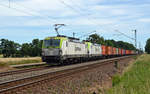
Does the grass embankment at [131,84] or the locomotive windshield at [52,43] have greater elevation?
the locomotive windshield at [52,43]

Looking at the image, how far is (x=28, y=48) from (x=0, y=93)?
91558 mm

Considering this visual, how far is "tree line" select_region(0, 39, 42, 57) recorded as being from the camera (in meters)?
96.2

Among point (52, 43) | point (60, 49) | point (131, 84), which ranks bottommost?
point (131, 84)

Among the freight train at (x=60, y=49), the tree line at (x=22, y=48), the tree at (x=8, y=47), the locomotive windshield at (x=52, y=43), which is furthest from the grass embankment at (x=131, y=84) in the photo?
the tree at (x=8, y=47)

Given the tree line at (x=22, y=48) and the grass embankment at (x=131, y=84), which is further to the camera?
the tree line at (x=22, y=48)

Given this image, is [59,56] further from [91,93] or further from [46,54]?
[91,93]

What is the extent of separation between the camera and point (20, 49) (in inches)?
4080

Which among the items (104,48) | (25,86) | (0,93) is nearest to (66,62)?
(25,86)

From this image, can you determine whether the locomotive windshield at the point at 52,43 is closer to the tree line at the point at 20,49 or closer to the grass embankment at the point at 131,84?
the grass embankment at the point at 131,84

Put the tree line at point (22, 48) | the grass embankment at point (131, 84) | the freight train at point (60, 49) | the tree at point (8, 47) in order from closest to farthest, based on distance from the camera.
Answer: the grass embankment at point (131, 84) < the freight train at point (60, 49) < the tree line at point (22, 48) < the tree at point (8, 47)

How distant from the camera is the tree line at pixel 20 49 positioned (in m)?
96.2

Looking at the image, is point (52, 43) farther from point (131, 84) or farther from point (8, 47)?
point (8, 47)

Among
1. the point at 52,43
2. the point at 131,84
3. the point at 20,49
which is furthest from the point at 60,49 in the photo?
the point at 20,49

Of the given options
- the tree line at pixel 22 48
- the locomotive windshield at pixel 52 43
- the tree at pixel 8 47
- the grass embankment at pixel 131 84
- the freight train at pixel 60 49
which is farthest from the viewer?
the tree at pixel 8 47
